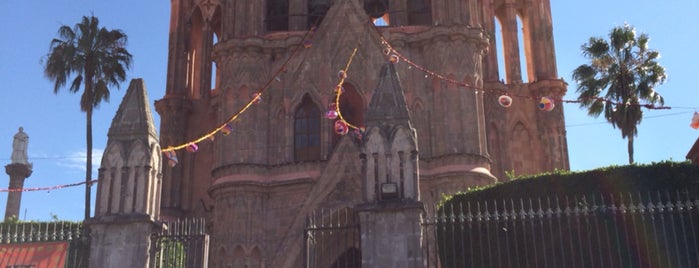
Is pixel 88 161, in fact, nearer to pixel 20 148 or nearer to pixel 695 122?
pixel 20 148

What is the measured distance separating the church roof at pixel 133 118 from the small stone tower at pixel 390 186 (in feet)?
14.3

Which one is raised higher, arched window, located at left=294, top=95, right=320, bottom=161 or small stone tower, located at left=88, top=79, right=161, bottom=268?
arched window, located at left=294, top=95, right=320, bottom=161

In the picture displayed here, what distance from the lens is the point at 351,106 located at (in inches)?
1131

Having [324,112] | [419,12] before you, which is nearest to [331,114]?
[324,112]

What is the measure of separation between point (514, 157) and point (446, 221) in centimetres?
1672

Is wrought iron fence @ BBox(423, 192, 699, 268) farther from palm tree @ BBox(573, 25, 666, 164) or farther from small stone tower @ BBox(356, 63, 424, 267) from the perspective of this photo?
palm tree @ BBox(573, 25, 666, 164)

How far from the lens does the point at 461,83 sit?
2711cm

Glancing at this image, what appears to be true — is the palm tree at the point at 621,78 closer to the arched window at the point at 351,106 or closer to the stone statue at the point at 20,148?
the arched window at the point at 351,106

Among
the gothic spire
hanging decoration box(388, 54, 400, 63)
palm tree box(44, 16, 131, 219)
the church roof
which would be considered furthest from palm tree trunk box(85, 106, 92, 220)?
the gothic spire

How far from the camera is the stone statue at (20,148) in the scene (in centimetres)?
4519

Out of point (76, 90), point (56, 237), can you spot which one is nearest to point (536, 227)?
point (56, 237)

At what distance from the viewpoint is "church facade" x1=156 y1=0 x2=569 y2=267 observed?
2609 centimetres

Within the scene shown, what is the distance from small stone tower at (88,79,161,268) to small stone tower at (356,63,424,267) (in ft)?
13.3

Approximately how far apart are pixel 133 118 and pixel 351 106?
13280 mm
